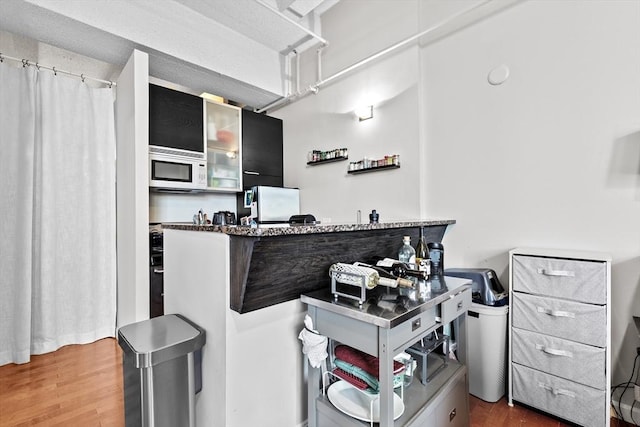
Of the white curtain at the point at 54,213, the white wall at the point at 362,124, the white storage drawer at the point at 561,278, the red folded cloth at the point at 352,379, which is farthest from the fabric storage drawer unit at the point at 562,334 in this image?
the white curtain at the point at 54,213

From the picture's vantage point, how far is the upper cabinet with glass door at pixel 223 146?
3.10 metres

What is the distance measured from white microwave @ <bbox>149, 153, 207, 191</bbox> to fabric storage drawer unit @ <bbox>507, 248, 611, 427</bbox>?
275 cm

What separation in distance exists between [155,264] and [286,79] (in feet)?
8.35

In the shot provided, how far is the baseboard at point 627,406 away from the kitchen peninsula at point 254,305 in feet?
5.63

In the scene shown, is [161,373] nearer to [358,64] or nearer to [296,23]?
[358,64]

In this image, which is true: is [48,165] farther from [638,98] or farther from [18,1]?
[638,98]

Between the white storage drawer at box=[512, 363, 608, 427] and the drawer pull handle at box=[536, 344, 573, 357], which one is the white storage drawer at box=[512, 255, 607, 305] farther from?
the white storage drawer at box=[512, 363, 608, 427]

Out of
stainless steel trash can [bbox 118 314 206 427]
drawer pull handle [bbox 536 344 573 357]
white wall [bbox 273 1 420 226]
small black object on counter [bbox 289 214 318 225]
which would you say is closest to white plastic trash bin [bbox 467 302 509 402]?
drawer pull handle [bbox 536 344 573 357]

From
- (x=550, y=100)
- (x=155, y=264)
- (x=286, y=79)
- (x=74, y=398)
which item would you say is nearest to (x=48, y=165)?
(x=155, y=264)

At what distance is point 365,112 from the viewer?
9.26 feet

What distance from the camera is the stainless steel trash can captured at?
1.21m

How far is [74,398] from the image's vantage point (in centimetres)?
189

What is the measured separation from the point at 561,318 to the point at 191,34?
3511 millimetres

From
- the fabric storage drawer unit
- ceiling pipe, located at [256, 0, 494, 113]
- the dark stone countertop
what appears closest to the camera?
the dark stone countertop
